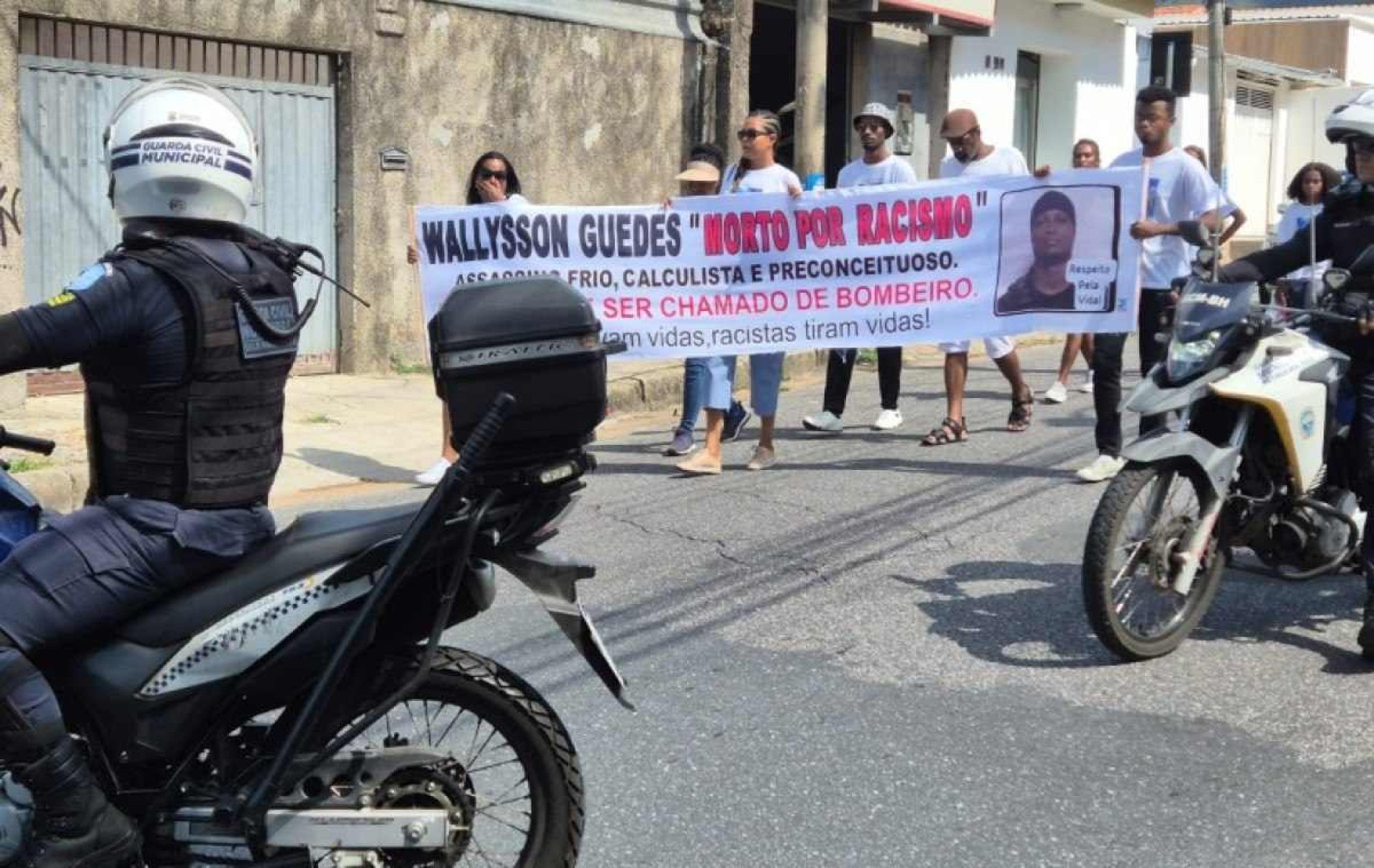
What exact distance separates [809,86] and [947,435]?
419 centimetres

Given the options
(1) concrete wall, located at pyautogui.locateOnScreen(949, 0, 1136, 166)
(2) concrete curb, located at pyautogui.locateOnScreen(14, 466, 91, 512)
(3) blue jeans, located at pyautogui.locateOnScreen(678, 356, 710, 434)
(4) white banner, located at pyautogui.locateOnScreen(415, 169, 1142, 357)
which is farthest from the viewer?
(1) concrete wall, located at pyautogui.locateOnScreen(949, 0, 1136, 166)

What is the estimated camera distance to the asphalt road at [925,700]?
4031 millimetres

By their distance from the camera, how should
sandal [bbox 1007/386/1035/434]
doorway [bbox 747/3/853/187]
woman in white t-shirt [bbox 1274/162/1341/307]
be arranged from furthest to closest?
1. doorway [bbox 747/3/853/187]
2. woman in white t-shirt [bbox 1274/162/1341/307]
3. sandal [bbox 1007/386/1035/434]

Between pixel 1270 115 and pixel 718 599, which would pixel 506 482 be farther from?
pixel 1270 115

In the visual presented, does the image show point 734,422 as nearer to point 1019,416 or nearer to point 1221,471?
point 1019,416

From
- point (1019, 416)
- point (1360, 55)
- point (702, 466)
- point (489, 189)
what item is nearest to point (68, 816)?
point (702, 466)

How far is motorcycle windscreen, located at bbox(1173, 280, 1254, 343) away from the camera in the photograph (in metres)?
5.36

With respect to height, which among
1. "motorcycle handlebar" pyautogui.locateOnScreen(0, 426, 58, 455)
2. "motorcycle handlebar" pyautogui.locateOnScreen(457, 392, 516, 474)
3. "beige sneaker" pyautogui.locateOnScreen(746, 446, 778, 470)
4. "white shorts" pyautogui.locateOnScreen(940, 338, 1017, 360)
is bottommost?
"beige sneaker" pyautogui.locateOnScreen(746, 446, 778, 470)

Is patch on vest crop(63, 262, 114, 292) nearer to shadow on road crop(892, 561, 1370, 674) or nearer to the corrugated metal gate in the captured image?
shadow on road crop(892, 561, 1370, 674)

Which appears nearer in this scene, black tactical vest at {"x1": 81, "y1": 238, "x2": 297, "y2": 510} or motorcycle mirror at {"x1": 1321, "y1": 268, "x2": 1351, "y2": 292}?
black tactical vest at {"x1": 81, "y1": 238, "x2": 297, "y2": 510}

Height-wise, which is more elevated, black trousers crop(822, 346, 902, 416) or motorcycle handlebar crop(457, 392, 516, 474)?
motorcycle handlebar crop(457, 392, 516, 474)

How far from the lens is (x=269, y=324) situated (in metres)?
3.20

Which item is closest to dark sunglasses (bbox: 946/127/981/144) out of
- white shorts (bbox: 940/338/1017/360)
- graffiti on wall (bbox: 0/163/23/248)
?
white shorts (bbox: 940/338/1017/360)

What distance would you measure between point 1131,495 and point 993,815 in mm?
1407
